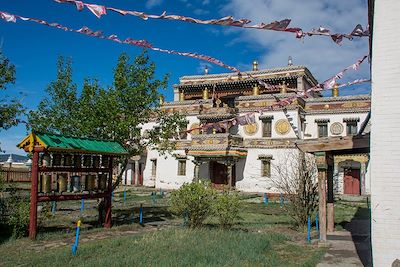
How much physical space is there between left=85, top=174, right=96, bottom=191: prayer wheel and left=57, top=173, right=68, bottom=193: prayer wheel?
0.90m

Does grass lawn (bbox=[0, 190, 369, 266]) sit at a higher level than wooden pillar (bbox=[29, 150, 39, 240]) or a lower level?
lower

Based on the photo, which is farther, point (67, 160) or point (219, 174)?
point (219, 174)

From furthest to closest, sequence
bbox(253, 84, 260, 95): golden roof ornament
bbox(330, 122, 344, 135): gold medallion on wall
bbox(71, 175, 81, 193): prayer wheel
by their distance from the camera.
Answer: bbox(253, 84, 260, 95): golden roof ornament, bbox(330, 122, 344, 135): gold medallion on wall, bbox(71, 175, 81, 193): prayer wheel

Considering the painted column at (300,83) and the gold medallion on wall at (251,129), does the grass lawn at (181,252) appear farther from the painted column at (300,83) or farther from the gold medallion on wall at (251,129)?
the painted column at (300,83)

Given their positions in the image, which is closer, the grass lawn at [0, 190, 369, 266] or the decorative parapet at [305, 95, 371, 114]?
the grass lawn at [0, 190, 369, 266]

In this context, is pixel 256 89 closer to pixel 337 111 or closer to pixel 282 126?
pixel 282 126

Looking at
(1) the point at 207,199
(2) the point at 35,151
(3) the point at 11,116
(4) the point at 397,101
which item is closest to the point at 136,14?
(4) the point at 397,101

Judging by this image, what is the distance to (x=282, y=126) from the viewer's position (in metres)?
33.0

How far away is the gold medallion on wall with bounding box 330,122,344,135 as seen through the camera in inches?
1261

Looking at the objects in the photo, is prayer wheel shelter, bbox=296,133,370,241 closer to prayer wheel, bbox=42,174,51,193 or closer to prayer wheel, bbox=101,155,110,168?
prayer wheel, bbox=101,155,110,168

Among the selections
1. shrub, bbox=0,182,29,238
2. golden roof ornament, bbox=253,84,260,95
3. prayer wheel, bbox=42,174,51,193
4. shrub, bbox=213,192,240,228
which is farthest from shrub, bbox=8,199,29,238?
golden roof ornament, bbox=253,84,260,95

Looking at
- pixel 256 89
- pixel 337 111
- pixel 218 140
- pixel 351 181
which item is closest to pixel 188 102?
pixel 218 140

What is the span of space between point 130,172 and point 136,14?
3591 centimetres

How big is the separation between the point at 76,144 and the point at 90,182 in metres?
1.61
